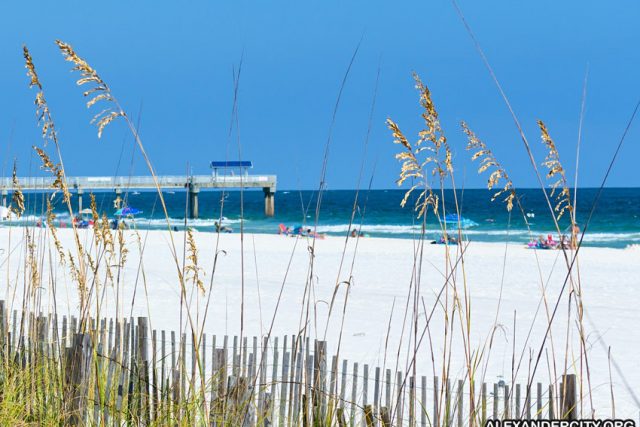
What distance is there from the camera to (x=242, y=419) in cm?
209

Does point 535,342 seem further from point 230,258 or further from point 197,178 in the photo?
point 197,178

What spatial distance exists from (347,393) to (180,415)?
1.71 meters

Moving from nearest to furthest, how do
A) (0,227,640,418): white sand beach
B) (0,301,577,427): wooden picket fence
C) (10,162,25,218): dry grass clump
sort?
1. (0,301,577,427): wooden picket fence
2. (10,162,25,218): dry grass clump
3. (0,227,640,418): white sand beach

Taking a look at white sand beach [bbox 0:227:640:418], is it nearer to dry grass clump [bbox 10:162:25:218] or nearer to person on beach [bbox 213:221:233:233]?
person on beach [bbox 213:221:233:233]

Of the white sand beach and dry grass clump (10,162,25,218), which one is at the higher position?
dry grass clump (10,162,25,218)

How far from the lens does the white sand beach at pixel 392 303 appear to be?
4.64 m

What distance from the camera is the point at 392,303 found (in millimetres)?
8227

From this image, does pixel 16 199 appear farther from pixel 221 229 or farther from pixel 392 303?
pixel 221 229

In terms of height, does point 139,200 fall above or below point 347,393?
above

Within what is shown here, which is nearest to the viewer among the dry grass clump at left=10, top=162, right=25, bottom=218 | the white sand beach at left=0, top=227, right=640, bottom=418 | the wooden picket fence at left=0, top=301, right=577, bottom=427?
the wooden picket fence at left=0, top=301, right=577, bottom=427

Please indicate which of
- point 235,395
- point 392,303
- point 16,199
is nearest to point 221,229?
point 392,303

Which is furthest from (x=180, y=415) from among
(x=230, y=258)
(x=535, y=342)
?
(x=230, y=258)

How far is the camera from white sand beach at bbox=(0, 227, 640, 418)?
4.64 metres

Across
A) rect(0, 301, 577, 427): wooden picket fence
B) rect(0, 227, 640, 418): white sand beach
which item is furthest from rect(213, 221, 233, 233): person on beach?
rect(0, 301, 577, 427): wooden picket fence
